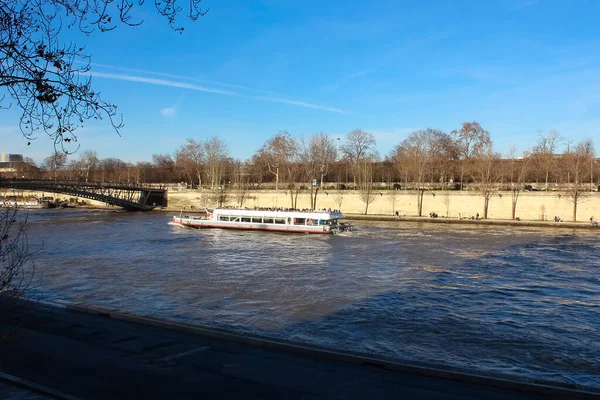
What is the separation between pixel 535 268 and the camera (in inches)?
926

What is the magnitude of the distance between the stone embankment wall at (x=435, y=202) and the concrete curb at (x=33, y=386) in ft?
171

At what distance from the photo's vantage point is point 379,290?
1845cm

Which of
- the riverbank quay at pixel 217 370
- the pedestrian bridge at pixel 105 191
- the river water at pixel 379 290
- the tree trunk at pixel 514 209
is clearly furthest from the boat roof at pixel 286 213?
the riverbank quay at pixel 217 370

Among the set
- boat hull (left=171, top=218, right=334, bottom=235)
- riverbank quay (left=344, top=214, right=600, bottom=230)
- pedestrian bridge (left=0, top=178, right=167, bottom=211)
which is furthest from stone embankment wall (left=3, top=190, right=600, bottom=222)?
boat hull (left=171, top=218, right=334, bottom=235)

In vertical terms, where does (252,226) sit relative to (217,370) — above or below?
below

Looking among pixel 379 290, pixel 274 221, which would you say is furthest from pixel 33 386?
pixel 274 221

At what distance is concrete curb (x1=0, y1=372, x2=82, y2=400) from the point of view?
6.67 meters

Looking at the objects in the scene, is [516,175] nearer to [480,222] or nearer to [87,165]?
[480,222]

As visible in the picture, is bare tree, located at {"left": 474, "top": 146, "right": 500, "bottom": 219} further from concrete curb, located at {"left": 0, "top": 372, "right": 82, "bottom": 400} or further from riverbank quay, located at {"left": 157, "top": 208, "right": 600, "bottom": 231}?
concrete curb, located at {"left": 0, "top": 372, "right": 82, "bottom": 400}

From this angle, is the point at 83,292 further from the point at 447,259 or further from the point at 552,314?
the point at 447,259

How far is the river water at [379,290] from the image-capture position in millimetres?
12000

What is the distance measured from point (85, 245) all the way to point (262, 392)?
92.8ft

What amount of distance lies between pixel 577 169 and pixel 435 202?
48.8 feet

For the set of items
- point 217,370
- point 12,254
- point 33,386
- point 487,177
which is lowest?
point 217,370
